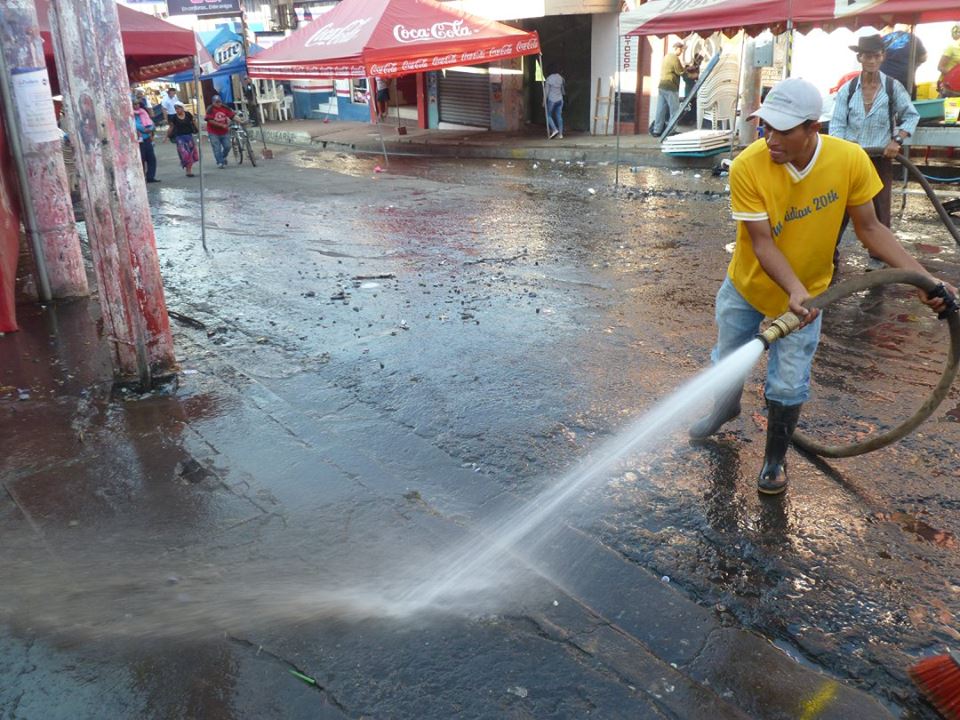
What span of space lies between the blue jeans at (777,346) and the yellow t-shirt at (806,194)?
0.30 m

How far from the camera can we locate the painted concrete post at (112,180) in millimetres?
4527

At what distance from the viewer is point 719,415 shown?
4281 mm

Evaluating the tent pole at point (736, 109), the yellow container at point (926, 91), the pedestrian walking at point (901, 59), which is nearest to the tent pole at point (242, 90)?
the tent pole at point (736, 109)

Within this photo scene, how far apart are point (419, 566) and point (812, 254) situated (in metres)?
2.13

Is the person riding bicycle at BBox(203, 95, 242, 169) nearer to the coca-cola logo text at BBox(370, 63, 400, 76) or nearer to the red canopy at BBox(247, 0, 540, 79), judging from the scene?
the red canopy at BBox(247, 0, 540, 79)

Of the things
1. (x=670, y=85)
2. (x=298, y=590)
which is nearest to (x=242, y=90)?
(x=670, y=85)

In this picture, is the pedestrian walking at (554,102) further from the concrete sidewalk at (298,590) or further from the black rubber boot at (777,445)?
the black rubber boot at (777,445)

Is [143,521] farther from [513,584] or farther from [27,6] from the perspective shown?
[27,6]

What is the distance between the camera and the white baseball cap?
3158mm

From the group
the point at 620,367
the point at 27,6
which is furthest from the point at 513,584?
the point at 27,6

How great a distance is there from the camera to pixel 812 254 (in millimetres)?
3521

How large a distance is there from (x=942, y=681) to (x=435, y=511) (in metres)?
2.09

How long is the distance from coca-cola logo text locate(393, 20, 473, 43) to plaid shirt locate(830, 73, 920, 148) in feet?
35.4

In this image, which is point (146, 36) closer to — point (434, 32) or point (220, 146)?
point (434, 32)
